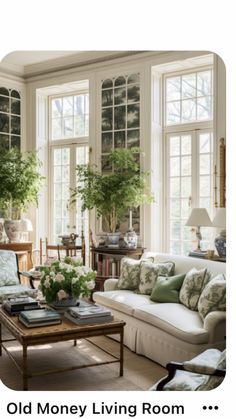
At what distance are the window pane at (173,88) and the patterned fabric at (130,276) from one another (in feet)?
8.14

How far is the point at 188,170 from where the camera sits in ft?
20.0

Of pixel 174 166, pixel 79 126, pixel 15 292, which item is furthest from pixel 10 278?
pixel 79 126

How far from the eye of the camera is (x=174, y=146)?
6289 mm

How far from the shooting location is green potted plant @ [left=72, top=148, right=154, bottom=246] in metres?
5.97

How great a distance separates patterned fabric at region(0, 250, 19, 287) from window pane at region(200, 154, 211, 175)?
2611mm

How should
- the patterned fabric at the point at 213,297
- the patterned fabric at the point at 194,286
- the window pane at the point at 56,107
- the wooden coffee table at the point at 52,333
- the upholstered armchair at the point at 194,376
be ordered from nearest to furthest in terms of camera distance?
the upholstered armchair at the point at 194,376, the wooden coffee table at the point at 52,333, the patterned fabric at the point at 213,297, the patterned fabric at the point at 194,286, the window pane at the point at 56,107

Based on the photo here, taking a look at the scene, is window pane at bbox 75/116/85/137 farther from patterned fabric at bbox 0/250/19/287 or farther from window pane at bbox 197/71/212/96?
patterned fabric at bbox 0/250/19/287

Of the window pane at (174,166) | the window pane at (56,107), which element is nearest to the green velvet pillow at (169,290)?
the window pane at (174,166)

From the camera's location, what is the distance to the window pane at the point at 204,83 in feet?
19.3

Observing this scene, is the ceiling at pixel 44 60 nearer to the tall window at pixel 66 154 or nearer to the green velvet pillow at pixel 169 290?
the tall window at pixel 66 154

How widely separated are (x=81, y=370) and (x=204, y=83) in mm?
3930

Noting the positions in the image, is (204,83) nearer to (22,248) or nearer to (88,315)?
(22,248)

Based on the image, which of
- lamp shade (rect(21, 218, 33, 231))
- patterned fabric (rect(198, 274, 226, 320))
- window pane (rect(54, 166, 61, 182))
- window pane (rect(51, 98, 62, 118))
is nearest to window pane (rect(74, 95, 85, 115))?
window pane (rect(51, 98, 62, 118))
